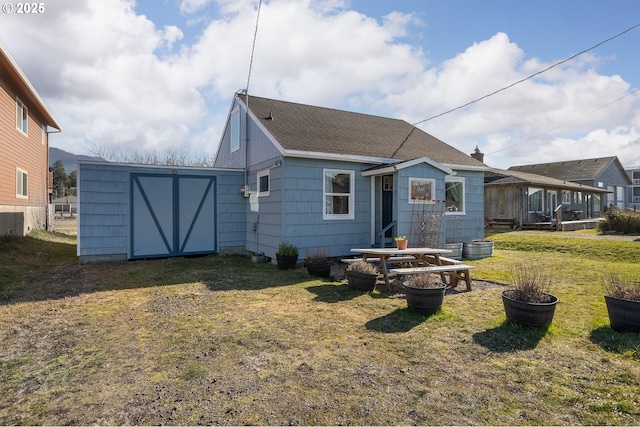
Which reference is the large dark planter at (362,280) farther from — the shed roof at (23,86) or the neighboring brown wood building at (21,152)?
the shed roof at (23,86)

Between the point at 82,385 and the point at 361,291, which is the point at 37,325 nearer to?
the point at 82,385

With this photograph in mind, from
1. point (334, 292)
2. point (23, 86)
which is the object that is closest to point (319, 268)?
point (334, 292)

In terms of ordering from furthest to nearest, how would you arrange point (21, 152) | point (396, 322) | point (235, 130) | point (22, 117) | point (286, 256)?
point (22, 117)
point (21, 152)
point (235, 130)
point (286, 256)
point (396, 322)

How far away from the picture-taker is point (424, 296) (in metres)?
4.80

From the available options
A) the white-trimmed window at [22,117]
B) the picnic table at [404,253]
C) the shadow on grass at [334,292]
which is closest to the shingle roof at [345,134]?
the picnic table at [404,253]

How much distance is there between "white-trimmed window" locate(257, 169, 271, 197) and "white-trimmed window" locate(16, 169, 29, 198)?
407 inches

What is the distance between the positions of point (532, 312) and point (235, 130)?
1087 cm

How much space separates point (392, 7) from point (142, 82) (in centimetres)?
1263

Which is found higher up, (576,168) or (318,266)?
(576,168)

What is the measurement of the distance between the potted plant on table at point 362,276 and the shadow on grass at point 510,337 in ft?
7.47

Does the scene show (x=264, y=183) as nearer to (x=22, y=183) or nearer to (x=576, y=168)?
(x=22, y=183)

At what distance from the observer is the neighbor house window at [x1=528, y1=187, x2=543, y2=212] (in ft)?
67.2

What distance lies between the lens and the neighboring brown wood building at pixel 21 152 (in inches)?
470

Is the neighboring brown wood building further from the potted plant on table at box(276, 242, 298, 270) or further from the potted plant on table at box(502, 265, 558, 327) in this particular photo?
the potted plant on table at box(502, 265, 558, 327)
